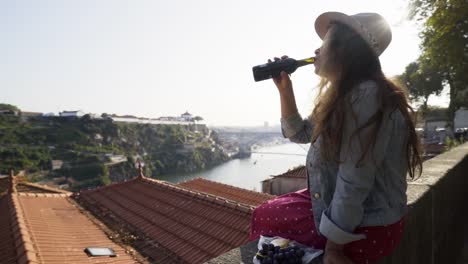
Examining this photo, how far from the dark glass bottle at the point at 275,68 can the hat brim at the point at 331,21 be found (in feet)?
0.68

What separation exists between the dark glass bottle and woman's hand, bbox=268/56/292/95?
23 mm

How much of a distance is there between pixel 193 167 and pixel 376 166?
287 feet

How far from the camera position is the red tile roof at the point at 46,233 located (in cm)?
485

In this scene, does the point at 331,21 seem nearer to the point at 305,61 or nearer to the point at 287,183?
the point at 305,61

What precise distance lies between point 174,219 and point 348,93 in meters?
5.99

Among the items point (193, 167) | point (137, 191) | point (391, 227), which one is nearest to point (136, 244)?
point (137, 191)

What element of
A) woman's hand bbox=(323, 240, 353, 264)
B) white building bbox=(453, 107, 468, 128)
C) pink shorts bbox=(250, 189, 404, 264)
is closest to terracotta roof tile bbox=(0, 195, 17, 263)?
pink shorts bbox=(250, 189, 404, 264)

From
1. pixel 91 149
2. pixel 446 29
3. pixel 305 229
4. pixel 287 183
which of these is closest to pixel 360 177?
pixel 305 229

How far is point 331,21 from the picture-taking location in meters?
1.43

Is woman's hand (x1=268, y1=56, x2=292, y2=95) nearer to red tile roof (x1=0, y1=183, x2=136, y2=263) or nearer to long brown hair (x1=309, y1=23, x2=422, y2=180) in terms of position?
long brown hair (x1=309, y1=23, x2=422, y2=180)

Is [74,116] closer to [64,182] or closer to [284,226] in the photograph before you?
[64,182]

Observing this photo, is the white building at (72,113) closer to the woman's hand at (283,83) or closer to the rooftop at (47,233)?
the rooftop at (47,233)

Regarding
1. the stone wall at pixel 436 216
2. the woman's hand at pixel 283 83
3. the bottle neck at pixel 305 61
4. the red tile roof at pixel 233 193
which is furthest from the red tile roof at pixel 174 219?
the bottle neck at pixel 305 61

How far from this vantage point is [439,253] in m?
2.84
